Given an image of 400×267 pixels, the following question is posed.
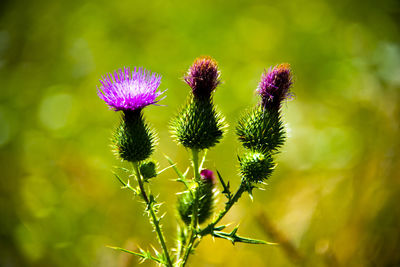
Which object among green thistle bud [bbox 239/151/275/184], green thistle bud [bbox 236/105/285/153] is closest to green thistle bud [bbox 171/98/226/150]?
green thistle bud [bbox 236/105/285/153]

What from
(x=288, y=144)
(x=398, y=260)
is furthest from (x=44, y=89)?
(x=398, y=260)

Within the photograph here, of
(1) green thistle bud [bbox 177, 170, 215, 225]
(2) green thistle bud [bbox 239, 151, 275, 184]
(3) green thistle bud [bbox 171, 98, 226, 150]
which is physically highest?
(3) green thistle bud [bbox 171, 98, 226, 150]

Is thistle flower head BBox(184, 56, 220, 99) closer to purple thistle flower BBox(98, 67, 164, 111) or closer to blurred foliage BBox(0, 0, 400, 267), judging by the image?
blurred foliage BBox(0, 0, 400, 267)

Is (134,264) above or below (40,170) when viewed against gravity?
below

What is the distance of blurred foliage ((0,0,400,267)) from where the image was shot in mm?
2737

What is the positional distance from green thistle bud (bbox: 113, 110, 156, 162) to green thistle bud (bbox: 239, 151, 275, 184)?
0.54m

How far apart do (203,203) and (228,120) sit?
1838 mm

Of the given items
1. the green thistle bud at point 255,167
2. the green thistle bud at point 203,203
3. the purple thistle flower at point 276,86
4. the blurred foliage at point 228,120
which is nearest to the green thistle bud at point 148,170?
the green thistle bud at point 203,203

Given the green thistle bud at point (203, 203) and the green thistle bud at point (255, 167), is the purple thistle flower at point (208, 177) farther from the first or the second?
the green thistle bud at point (255, 167)

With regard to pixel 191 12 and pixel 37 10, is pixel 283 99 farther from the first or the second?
pixel 37 10

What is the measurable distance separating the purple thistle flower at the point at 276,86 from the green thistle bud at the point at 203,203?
0.58 meters

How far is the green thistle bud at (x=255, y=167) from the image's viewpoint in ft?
5.84

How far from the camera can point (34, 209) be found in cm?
290

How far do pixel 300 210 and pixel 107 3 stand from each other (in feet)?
11.8
